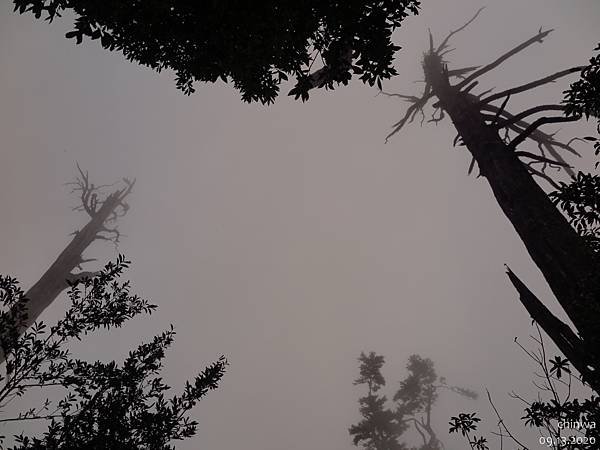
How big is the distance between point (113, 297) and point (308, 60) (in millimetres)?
4105

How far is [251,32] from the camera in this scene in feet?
10.8

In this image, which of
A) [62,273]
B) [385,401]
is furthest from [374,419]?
[62,273]

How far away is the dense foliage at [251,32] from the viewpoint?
297 centimetres

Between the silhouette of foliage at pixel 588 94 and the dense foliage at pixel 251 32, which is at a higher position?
the dense foliage at pixel 251 32

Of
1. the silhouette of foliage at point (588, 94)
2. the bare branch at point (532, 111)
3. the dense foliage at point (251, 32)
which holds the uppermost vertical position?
the bare branch at point (532, 111)

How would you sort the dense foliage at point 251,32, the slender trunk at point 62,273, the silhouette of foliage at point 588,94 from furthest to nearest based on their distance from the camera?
the slender trunk at point 62,273, the dense foliage at point 251,32, the silhouette of foliage at point 588,94

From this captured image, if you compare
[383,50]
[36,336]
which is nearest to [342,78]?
[383,50]

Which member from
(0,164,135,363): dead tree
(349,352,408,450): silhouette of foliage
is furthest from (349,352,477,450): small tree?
(0,164,135,363): dead tree

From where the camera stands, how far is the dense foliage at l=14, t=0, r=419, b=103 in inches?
117

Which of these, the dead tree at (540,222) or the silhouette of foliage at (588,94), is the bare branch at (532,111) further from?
the silhouette of foliage at (588,94)

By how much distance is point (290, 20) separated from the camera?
127 inches

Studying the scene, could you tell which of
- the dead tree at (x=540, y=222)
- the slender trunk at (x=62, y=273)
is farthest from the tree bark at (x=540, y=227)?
the slender trunk at (x=62, y=273)

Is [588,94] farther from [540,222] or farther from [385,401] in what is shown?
[385,401]

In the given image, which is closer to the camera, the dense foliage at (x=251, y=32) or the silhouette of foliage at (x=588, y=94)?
the silhouette of foliage at (x=588, y=94)
